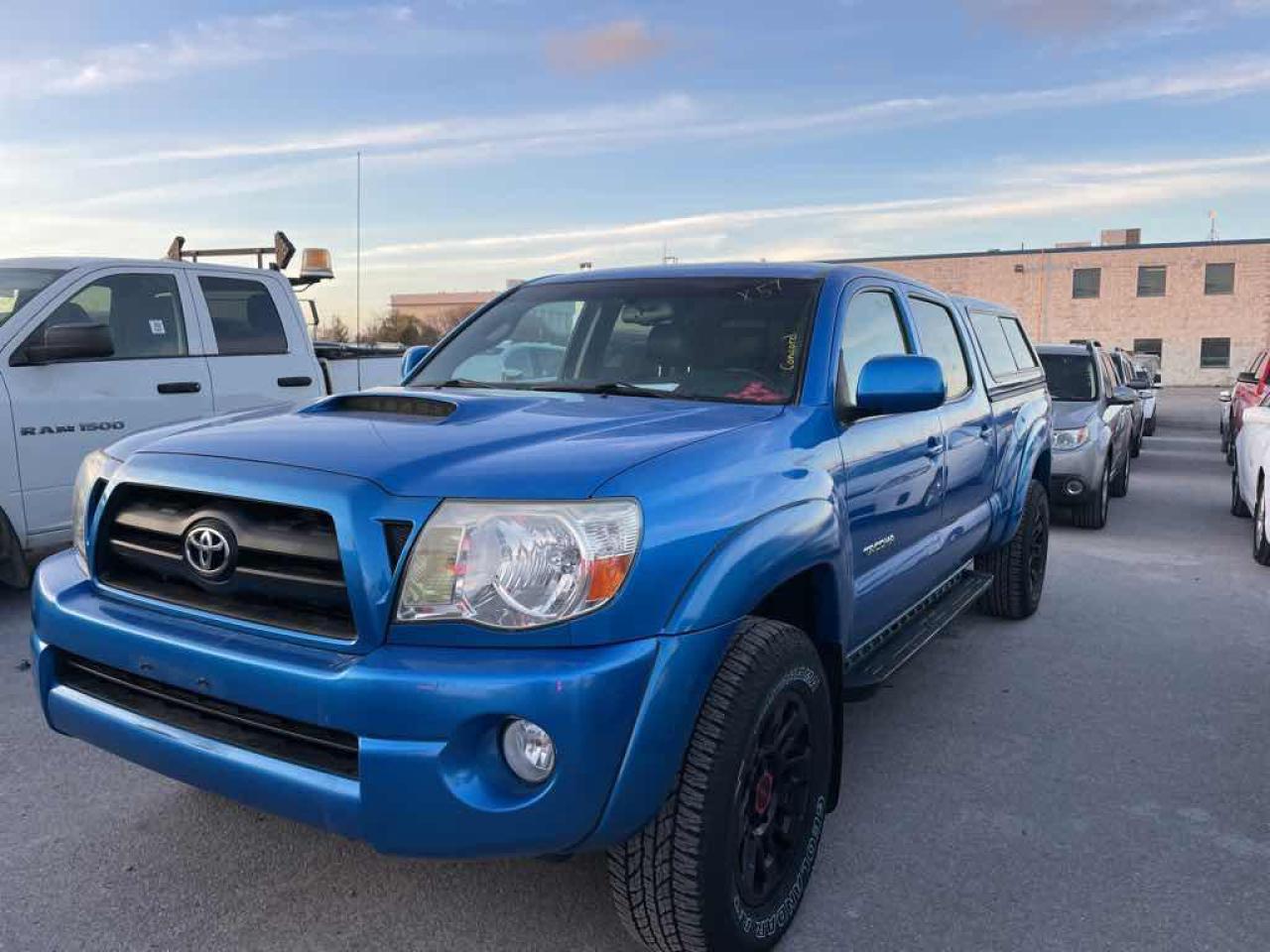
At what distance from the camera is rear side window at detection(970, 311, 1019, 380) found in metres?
5.62

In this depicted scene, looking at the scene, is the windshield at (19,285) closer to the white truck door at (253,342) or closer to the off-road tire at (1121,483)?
the white truck door at (253,342)

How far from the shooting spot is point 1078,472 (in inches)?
348

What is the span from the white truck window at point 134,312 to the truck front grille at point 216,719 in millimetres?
3693

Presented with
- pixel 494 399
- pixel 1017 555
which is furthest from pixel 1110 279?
pixel 494 399

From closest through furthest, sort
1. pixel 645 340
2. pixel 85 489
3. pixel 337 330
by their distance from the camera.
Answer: pixel 85 489 < pixel 645 340 < pixel 337 330

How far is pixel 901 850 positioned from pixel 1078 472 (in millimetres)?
6468

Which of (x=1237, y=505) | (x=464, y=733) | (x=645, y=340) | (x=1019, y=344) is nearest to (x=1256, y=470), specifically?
(x=1237, y=505)

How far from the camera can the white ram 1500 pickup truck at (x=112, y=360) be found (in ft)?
17.9

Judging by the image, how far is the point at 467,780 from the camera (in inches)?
82.7

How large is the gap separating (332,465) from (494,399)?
0.88 meters

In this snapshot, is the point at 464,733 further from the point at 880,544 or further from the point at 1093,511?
the point at 1093,511

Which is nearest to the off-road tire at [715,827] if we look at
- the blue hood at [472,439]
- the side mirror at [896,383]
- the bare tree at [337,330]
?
the blue hood at [472,439]

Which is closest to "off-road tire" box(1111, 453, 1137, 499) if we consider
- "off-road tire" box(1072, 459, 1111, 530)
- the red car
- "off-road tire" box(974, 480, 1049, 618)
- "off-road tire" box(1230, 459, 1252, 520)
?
the red car

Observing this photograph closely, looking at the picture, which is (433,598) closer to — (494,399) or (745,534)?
(745,534)
